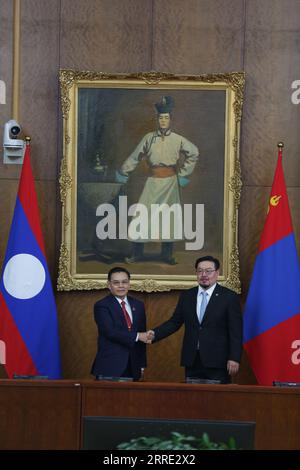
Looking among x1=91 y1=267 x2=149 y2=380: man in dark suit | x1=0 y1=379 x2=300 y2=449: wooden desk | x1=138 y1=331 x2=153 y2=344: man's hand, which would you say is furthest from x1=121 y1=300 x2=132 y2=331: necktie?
x1=0 y1=379 x2=300 y2=449: wooden desk

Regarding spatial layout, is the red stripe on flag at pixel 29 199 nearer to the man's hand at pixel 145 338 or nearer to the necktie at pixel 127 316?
the necktie at pixel 127 316

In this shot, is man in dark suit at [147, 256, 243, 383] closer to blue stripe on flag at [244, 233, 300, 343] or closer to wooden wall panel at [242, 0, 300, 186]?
blue stripe on flag at [244, 233, 300, 343]

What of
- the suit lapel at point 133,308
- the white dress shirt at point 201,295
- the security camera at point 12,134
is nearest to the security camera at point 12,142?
the security camera at point 12,134

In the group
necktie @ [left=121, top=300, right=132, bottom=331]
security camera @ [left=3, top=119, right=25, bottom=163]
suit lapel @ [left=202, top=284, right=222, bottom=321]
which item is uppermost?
security camera @ [left=3, top=119, right=25, bottom=163]

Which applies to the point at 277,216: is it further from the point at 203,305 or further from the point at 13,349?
the point at 13,349

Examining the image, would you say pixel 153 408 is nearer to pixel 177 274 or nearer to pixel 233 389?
pixel 233 389

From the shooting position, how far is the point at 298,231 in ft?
23.5

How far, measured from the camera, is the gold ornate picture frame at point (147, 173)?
7219mm

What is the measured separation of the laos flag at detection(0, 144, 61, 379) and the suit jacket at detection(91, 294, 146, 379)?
0.58 m

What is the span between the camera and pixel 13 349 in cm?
680

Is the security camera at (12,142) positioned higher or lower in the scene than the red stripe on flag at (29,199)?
higher

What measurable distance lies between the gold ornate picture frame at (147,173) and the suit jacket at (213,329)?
0.74 metres

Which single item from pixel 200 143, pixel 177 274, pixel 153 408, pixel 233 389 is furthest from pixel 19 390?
pixel 200 143

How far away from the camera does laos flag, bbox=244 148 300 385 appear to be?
264 inches
